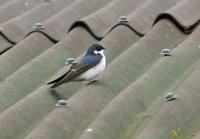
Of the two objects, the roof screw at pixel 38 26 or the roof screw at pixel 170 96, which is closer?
the roof screw at pixel 170 96

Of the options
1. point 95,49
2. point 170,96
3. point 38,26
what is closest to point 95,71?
point 95,49

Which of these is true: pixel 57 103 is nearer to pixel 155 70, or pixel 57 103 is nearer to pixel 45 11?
pixel 155 70

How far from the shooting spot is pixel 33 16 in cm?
515

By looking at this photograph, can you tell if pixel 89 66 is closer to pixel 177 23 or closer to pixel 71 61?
pixel 71 61

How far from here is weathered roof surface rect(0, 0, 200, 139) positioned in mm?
3207

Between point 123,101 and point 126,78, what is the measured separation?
47cm

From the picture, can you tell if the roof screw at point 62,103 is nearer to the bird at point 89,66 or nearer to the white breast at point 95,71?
the bird at point 89,66

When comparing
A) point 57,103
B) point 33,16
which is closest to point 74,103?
point 57,103

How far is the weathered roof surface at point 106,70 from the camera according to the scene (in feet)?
10.5

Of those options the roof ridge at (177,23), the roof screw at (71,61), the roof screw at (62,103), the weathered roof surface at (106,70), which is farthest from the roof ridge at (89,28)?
the roof screw at (62,103)

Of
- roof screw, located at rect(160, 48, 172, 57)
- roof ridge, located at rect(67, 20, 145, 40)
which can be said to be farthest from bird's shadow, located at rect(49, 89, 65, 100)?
roof ridge, located at rect(67, 20, 145, 40)

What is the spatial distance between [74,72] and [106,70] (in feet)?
0.59

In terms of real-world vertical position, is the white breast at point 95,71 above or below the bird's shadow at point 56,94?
above

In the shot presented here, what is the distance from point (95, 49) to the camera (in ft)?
13.7
